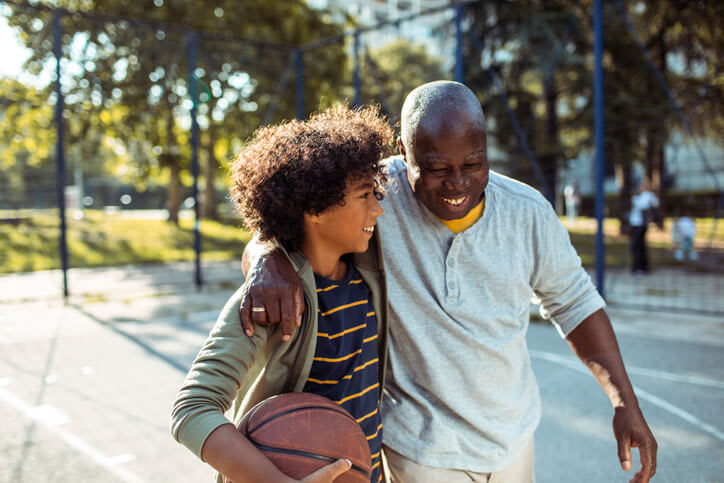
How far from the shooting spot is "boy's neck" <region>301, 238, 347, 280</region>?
1.75 m

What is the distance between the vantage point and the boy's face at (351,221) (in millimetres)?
1706

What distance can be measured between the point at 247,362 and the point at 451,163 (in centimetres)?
77

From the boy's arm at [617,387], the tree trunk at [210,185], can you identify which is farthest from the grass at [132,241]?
the boy's arm at [617,387]

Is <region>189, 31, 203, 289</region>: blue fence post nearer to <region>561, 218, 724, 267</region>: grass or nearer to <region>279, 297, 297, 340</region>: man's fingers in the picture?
<region>561, 218, 724, 267</region>: grass

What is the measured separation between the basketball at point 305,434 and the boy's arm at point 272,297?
0.17 m

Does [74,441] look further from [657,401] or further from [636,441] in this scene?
[657,401]

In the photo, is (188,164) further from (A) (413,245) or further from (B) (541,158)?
(A) (413,245)

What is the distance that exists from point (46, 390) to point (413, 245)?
152 inches

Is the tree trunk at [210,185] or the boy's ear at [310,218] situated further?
the tree trunk at [210,185]

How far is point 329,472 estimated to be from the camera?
4.59ft

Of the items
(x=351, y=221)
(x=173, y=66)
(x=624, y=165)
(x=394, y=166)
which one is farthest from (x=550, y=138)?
(x=351, y=221)

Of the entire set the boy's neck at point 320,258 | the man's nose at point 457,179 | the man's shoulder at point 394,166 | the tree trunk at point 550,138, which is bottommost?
the boy's neck at point 320,258

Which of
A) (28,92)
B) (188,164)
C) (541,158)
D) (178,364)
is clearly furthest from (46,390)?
(188,164)

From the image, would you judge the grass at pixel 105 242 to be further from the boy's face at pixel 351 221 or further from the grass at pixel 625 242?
the boy's face at pixel 351 221
